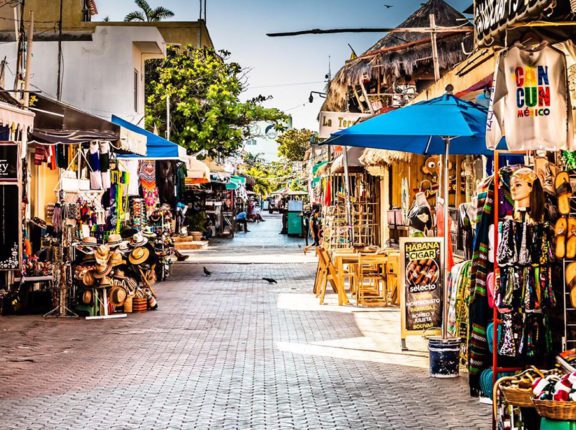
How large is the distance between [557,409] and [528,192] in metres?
2.41

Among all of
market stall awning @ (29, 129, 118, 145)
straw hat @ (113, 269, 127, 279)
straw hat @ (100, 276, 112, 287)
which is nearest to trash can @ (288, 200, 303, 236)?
straw hat @ (113, 269, 127, 279)

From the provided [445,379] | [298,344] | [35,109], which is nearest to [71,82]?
[35,109]

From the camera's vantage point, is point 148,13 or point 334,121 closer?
point 334,121

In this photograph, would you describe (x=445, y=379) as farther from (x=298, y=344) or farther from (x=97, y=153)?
(x=97, y=153)

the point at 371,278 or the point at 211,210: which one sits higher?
the point at 211,210

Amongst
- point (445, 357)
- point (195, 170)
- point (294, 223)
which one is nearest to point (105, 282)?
point (445, 357)

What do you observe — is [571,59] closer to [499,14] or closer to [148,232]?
[499,14]

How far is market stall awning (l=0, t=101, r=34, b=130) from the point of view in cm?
1132

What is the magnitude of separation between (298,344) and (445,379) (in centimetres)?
270

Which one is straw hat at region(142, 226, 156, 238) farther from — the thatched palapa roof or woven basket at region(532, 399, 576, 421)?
woven basket at region(532, 399, 576, 421)

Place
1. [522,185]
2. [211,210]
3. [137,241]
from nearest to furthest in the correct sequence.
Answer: [522,185]
[137,241]
[211,210]

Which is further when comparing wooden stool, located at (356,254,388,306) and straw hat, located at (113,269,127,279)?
straw hat, located at (113,269,127,279)

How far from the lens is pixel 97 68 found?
89.9 ft

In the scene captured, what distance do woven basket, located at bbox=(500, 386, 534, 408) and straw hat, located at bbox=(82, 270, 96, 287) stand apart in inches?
375
